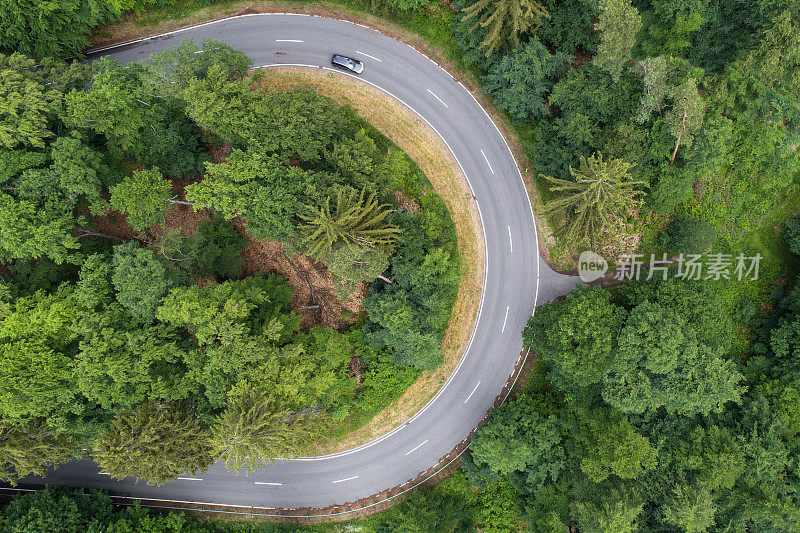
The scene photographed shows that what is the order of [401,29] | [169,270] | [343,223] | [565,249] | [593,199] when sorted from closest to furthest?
1. [593,199]
2. [343,223]
3. [169,270]
4. [565,249]
5. [401,29]

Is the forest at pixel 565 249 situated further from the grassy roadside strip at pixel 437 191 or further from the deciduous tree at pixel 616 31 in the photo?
the grassy roadside strip at pixel 437 191

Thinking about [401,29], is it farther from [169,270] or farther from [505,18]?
[169,270]

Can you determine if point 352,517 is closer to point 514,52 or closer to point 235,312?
point 235,312

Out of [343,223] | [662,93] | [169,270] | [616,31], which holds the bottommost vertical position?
[169,270]

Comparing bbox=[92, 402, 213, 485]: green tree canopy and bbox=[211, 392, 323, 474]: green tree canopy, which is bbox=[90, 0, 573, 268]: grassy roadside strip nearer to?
bbox=[211, 392, 323, 474]: green tree canopy

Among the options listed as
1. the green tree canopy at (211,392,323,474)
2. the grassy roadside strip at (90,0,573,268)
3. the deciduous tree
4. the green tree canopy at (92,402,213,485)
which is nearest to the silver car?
the grassy roadside strip at (90,0,573,268)

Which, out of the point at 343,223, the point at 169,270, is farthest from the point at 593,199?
the point at 169,270

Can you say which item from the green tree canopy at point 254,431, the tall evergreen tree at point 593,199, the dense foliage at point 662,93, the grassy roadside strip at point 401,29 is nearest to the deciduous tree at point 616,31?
the dense foliage at point 662,93
